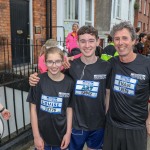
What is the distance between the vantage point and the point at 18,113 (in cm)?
577

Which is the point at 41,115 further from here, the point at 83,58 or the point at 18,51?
the point at 18,51

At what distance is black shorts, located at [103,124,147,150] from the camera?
7.91 feet

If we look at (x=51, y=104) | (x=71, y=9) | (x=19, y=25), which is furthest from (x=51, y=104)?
(x=71, y=9)

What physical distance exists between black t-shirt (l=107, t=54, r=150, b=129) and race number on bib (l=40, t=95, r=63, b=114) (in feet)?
1.78

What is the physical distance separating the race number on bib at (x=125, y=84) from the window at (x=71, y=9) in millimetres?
8647

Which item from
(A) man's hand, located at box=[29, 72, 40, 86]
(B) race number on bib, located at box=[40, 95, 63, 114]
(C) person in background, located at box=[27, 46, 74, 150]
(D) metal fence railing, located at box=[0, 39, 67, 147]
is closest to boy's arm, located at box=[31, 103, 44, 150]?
(C) person in background, located at box=[27, 46, 74, 150]

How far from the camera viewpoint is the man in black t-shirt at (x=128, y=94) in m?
2.33

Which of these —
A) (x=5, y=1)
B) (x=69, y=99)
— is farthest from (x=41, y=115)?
Answer: (x=5, y=1)

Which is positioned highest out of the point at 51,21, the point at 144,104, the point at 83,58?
the point at 51,21

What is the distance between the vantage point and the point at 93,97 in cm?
253

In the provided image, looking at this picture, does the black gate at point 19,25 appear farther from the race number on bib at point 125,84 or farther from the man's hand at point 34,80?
the race number on bib at point 125,84

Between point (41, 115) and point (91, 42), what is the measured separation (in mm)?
927

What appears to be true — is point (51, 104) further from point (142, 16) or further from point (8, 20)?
point (142, 16)

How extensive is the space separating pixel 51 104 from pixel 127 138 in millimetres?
843
